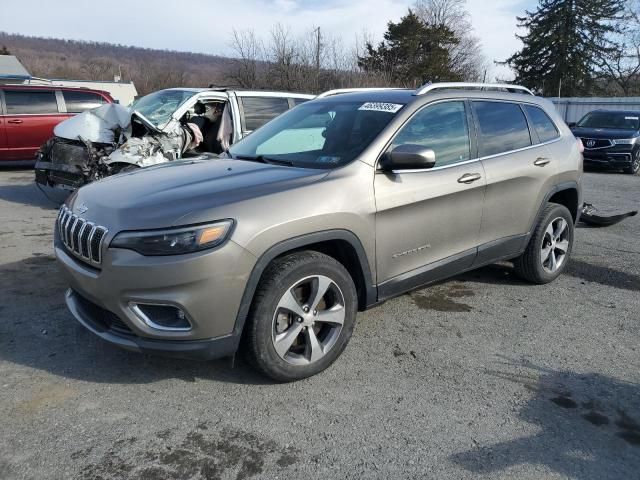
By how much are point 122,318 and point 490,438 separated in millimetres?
2040

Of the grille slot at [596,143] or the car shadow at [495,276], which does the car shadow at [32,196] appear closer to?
the car shadow at [495,276]

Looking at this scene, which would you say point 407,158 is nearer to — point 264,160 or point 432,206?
point 432,206

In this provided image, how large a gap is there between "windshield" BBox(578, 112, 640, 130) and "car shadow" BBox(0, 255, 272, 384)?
606 inches

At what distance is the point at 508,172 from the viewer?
438 cm

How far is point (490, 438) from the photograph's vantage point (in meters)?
2.77

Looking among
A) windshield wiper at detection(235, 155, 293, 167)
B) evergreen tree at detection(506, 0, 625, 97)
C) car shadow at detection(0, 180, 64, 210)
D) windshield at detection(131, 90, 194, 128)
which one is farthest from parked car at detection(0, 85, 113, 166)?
evergreen tree at detection(506, 0, 625, 97)

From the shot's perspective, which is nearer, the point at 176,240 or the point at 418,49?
the point at 176,240

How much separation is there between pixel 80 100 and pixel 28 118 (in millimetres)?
1188

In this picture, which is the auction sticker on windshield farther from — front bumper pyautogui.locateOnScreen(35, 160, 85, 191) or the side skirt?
front bumper pyautogui.locateOnScreen(35, 160, 85, 191)

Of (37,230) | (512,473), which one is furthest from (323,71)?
(512,473)

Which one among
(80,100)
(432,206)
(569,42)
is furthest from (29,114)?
(569,42)

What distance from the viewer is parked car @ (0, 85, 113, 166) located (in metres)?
11.3

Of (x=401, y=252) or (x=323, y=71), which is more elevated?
(x=323, y=71)

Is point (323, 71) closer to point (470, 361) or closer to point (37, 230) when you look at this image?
point (37, 230)
